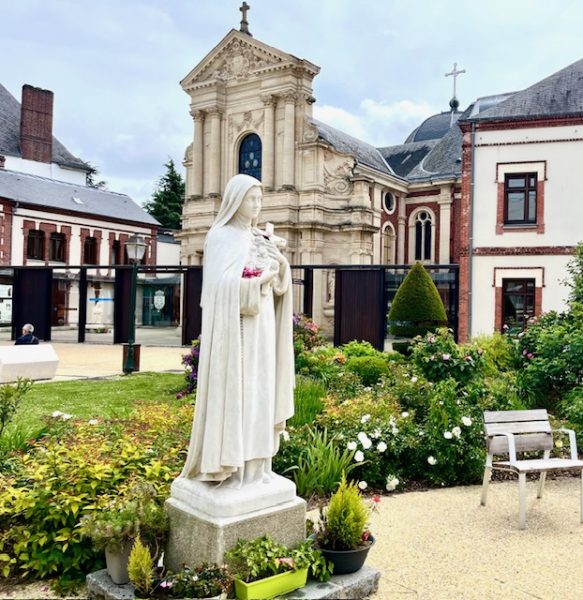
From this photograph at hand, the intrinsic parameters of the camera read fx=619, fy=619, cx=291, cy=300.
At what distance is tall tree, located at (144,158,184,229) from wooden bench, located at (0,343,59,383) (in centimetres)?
4692

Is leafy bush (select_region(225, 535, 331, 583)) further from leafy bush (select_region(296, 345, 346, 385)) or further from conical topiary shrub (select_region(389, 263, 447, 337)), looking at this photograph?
conical topiary shrub (select_region(389, 263, 447, 337))

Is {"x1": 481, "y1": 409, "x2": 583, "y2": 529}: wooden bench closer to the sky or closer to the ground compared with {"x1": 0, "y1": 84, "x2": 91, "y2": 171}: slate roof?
closer to the ground

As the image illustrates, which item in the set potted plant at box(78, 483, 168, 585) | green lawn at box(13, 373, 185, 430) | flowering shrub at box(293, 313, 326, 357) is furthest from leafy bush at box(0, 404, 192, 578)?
flowering shrub at box(293, 313, 326, 357)

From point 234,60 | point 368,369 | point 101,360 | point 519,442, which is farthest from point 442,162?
point 519,442

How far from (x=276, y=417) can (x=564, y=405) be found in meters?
6.37

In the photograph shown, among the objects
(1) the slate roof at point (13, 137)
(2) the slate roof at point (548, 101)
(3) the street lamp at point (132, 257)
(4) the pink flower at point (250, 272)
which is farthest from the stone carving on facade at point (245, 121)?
(4) the pink flower at point (250, 272)

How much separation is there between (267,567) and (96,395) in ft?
29.3

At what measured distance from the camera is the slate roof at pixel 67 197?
37206 mm

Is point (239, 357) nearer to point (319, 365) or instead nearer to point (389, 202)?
point (319, 365)

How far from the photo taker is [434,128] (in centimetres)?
4894

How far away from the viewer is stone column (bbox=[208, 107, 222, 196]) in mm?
37531

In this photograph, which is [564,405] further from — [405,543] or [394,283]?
[394,283]

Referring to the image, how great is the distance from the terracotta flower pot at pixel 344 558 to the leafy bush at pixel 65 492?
4.34 ft

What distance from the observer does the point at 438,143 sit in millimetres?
43594
